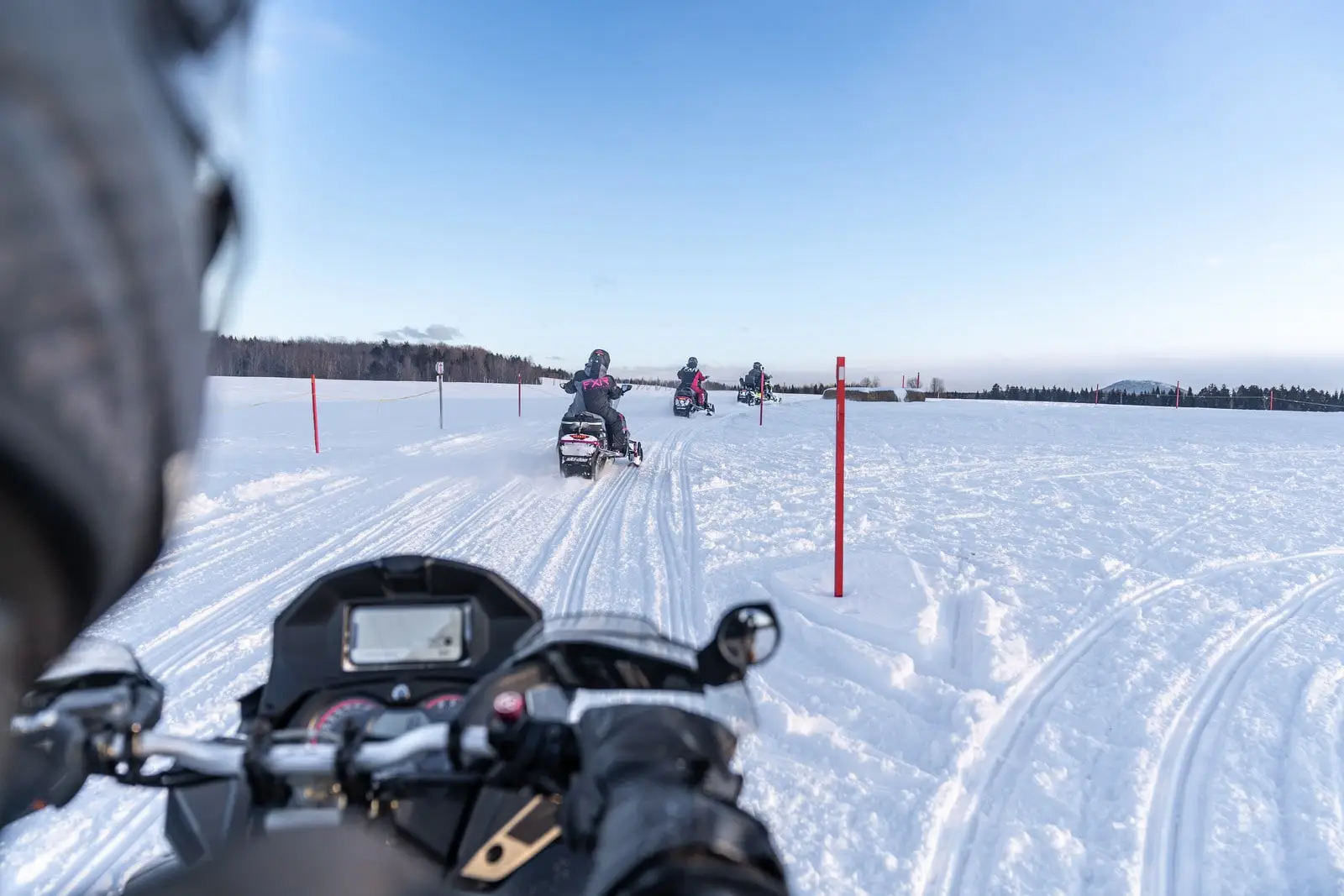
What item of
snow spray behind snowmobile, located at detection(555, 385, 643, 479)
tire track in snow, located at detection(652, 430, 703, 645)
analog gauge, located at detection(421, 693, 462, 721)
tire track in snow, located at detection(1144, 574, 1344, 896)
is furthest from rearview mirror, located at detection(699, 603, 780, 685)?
snow spray behind snowmobile, located at detection(555, 385, 643, 479)

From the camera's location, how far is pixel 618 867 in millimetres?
855

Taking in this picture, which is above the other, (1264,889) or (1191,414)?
(1191,414)

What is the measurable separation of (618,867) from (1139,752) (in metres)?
3.67

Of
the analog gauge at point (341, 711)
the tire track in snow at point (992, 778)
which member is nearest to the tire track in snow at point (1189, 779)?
the tire track in snow at point (992, 778)

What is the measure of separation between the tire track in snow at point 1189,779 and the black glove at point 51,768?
10.7 ft

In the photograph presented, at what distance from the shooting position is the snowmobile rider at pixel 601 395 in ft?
41.0

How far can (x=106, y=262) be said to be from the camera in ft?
1.96

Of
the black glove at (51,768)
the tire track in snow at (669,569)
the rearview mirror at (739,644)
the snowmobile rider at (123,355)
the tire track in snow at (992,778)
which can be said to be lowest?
the tire track in snow at (992,778)

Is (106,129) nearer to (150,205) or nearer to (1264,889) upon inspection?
(150,205)

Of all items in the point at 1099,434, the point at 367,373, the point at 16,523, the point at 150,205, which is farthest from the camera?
the point at 367,373

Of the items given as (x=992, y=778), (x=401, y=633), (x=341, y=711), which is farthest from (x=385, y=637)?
(x=992, y=778)

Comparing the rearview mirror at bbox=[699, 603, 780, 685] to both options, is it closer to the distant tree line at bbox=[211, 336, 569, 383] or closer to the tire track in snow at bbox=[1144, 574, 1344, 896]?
the tire track in snow at bbox=[1144, 574, 1344, 896]

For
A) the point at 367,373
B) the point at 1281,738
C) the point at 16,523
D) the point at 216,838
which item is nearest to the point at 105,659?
the point at 216,838

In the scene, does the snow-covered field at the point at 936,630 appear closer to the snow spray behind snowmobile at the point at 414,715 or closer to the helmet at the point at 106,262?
the helmet at the point at 106,262
